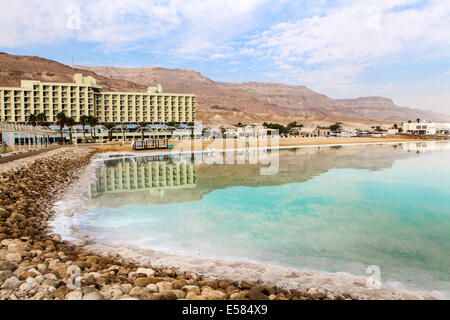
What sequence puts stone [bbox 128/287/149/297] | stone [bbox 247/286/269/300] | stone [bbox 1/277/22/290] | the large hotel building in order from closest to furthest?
1. stone [bbox 1/277/22/290]
2. stone [bbox 128/287/149/297]
3. stone [bbox 247/286/269/300]
4. the large hotel building

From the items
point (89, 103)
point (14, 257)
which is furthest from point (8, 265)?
→ point (89, 103)

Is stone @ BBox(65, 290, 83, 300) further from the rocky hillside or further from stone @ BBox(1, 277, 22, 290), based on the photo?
the rocky hillside

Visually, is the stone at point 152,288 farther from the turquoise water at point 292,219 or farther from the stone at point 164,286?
the turquoise water at point 292,219

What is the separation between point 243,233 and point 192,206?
132 inches

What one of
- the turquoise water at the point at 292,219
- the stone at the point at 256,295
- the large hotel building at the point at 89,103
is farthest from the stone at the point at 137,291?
the large hotel building at the point at 89,103

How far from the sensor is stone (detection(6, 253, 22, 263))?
15.2 feet

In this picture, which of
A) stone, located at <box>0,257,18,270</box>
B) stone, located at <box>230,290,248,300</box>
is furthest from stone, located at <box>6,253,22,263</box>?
stone, located at <box>230,290,248,300</box>

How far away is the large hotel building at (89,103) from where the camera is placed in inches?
2277

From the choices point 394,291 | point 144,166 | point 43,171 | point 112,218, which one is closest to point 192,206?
point 112,218

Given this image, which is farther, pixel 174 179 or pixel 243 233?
pixel 174 179

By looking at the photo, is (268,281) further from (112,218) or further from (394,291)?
(112,218)

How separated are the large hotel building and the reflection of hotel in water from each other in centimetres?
4800

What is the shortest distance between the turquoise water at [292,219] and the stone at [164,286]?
226 centimetres
